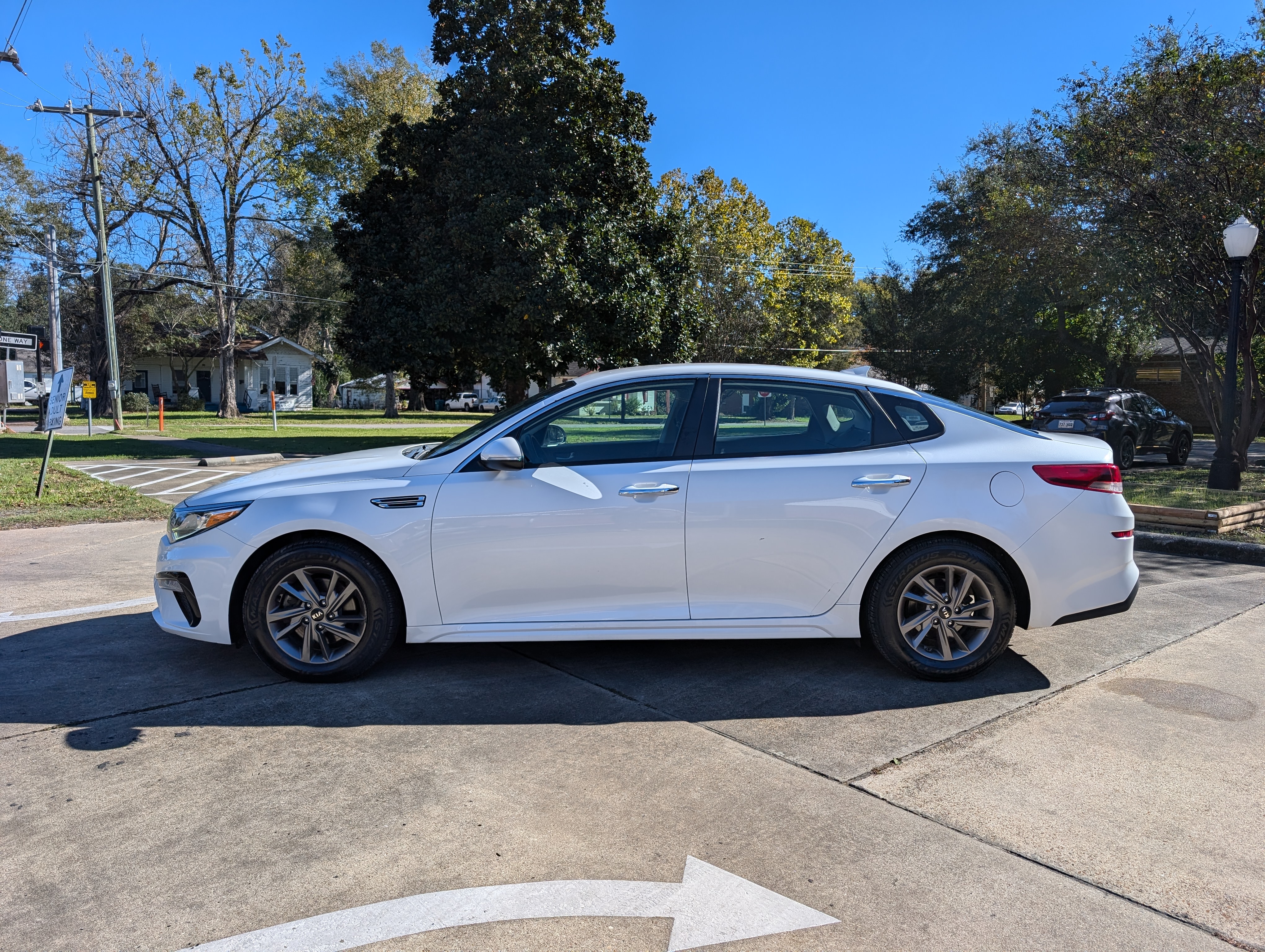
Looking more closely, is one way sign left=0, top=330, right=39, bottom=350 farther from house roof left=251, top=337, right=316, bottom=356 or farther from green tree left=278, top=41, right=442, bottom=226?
house roof left=251, top=337, right=316, bottom=356

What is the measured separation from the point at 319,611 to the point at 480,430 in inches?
49.4

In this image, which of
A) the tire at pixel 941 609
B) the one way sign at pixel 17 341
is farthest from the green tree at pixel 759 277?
the tire at pixel 941 609

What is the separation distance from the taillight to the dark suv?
12278mm

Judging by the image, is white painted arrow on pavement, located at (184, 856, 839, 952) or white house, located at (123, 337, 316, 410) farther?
white house, located at (123, 337, 316, 410)

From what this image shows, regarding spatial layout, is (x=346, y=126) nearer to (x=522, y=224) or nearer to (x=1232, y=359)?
(x=522, y=224)

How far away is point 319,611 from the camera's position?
448cm

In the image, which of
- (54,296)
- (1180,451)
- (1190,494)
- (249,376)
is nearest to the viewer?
(1190,494)

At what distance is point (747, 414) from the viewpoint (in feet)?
15.1

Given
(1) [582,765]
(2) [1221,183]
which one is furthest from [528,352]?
(1) [582,765]

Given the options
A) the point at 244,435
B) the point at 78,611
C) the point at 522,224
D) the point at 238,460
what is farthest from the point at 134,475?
the point at 244,435

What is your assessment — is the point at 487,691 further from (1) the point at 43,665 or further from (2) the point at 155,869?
(1) the point at 43,665

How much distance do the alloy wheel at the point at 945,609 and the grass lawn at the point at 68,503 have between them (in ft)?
29.5

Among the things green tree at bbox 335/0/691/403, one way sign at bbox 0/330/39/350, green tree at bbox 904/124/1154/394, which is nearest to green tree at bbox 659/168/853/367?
green tree at bbox 904/124/1154/394

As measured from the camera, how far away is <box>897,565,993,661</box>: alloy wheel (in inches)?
178
